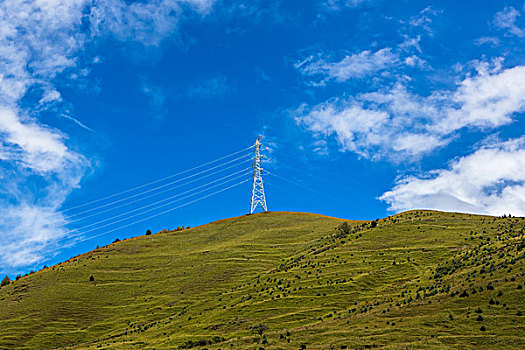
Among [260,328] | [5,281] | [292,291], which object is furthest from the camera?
[5,281]

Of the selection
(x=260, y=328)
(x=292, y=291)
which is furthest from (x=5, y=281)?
(x=260, y=328)

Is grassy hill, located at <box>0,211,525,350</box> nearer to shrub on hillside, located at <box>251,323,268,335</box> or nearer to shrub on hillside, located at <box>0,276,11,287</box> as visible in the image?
shrub on hillside, located at <box>251,323,268,335</box>

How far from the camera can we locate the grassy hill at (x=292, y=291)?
3612cm

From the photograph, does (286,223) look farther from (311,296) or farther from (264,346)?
(264,346)

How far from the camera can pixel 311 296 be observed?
52.6 metres

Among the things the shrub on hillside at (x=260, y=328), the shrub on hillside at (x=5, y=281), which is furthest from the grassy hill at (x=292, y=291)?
the shrub on hillside at (x=5, y=281)

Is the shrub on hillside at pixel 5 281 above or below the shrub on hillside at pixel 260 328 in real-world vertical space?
above

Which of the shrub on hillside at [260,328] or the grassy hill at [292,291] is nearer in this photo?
the grassy hill at [292,291]

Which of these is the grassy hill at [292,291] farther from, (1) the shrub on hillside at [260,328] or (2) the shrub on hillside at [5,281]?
(2) the shrub on hillside at [5,281]

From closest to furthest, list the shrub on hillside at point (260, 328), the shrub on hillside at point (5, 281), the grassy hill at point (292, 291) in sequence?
1. the grassy hill at point (292, 291)
2. the shrub on hillside at point (260, 328)
3. the shrub on hillside at point (5, 281)

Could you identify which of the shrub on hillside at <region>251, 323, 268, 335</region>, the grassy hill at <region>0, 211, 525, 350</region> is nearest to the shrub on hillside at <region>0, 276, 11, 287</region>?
the grassy hill at <region>0, 211, 525, 350</region>

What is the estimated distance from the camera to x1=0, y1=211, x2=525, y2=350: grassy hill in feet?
119

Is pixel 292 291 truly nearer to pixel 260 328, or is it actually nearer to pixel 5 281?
pixel 260 328

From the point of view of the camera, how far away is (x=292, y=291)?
5562cm
